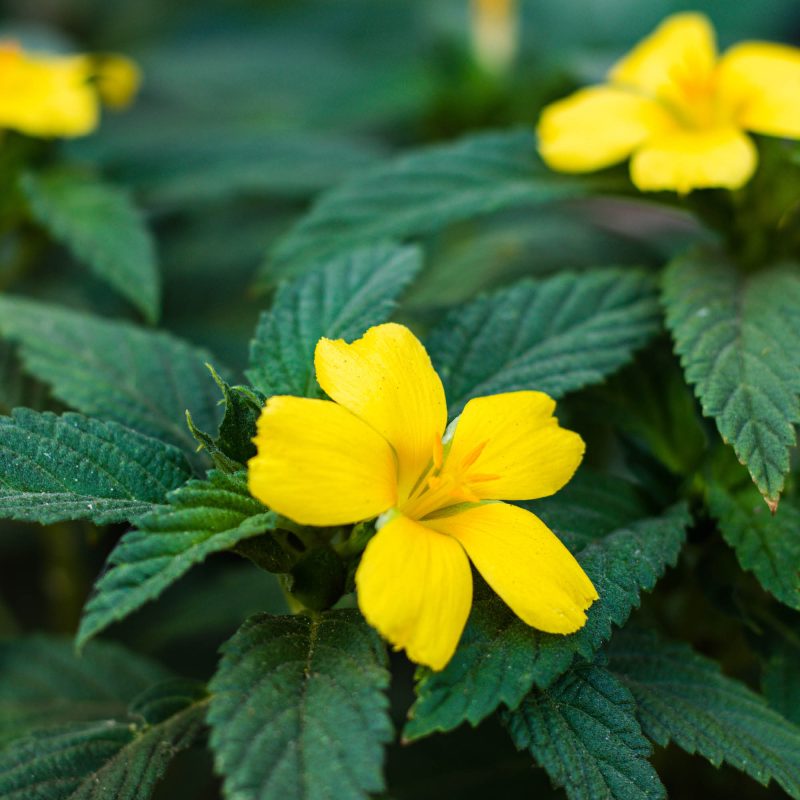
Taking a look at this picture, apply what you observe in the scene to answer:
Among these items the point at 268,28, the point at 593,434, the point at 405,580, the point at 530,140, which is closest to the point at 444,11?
the point at 268,28

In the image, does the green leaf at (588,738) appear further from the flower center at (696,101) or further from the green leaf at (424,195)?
the flower center at (696,101)

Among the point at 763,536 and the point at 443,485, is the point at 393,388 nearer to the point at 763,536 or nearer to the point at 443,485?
the point at 443,485

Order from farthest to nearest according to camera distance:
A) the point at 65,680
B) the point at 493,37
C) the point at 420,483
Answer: the point at 493,37, the point at 65,680, the point at 420,483

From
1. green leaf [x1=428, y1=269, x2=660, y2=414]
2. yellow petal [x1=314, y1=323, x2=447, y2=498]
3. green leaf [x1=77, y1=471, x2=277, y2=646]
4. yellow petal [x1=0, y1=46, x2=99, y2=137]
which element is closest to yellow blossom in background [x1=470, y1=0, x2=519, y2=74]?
yellow petal [x1=0, y1=46, x2=99, y2=137]

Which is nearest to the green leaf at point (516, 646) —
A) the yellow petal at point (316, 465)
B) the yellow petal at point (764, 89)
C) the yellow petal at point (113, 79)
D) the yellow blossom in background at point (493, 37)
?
the yellow petal at point (316, 465)

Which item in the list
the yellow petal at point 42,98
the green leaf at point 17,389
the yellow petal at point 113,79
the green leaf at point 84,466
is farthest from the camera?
the yellow petal at point 113,79

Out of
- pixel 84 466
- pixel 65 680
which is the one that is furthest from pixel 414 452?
Result: pixel 65 680

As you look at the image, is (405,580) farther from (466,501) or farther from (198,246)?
(198,246)

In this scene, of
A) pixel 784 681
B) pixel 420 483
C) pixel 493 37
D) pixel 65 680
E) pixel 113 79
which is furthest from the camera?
pixel 493 37

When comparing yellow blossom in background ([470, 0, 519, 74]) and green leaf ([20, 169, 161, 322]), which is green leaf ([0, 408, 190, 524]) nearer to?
green leaf ([20, 169, 161, 322])
